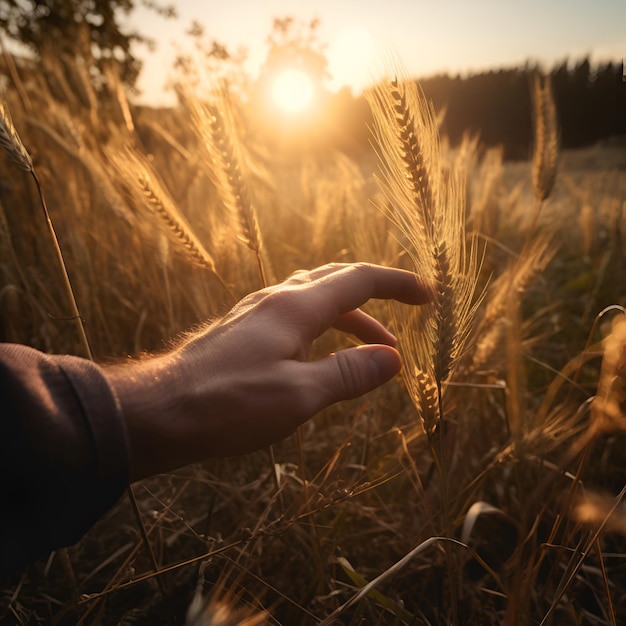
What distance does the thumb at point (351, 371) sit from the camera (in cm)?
97

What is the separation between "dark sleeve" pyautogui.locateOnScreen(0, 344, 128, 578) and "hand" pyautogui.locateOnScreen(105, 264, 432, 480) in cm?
6

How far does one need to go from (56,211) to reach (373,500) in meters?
2.77

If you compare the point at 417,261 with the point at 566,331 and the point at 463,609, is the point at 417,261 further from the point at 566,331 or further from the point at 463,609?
the point at 566,331

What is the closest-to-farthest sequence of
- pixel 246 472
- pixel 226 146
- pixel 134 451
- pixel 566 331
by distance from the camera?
pixel 134 451 < pixel 226 146 < pixel 246 472 < pixel 566 331

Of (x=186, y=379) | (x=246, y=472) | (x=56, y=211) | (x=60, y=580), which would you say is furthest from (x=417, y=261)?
(x=56, y=211)

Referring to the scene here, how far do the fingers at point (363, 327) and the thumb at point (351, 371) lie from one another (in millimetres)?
282

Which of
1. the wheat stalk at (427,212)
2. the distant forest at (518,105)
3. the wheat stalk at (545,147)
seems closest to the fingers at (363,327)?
the wheat stalk at (427,212)

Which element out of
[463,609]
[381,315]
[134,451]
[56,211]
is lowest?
[463,609]

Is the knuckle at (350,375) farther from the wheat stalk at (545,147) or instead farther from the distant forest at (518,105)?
the distant forest at (518,105)

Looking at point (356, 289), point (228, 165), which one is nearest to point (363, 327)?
point (356, 289)

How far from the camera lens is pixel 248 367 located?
0.91m

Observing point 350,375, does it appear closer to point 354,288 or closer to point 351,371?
point 351,371

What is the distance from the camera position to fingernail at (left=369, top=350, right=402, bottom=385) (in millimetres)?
1038

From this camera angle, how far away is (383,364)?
105 cm
